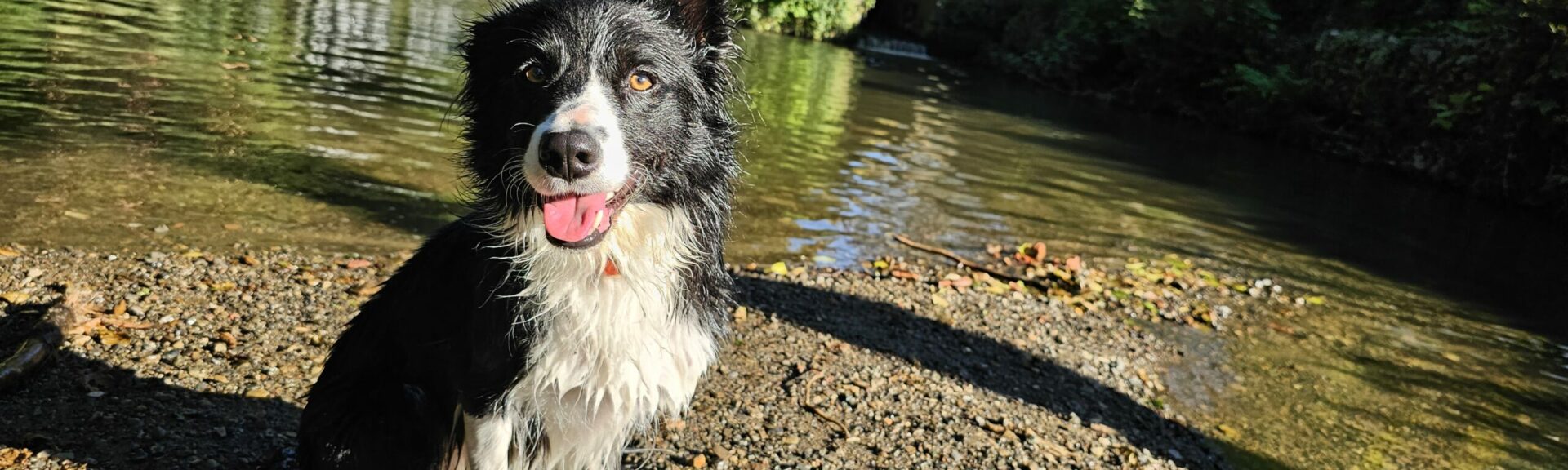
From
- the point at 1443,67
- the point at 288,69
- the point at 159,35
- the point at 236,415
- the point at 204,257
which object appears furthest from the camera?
the point at 1443,67

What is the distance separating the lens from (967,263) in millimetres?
9008

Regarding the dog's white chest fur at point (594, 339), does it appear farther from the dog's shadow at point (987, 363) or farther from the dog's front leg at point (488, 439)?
the dog's shadow at point (987, 363)

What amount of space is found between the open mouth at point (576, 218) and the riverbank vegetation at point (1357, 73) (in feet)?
53.5

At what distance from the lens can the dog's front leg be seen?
332 cm

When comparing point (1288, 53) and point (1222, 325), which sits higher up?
point (1288, 53)

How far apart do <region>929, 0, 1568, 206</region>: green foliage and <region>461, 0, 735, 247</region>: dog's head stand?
15765mm

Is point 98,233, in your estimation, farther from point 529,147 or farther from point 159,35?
point 159,35

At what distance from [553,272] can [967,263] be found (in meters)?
6.15

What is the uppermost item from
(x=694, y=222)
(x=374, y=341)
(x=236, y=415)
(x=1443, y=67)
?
(x=1443, y=67)

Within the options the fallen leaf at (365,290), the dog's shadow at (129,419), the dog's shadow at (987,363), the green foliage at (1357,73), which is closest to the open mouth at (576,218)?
the dog's shadow at (129,419)

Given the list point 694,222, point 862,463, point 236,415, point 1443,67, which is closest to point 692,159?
point 694,222

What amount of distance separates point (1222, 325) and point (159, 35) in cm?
1498

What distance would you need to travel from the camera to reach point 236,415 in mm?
4469

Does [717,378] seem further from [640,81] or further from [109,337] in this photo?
[109,337]
